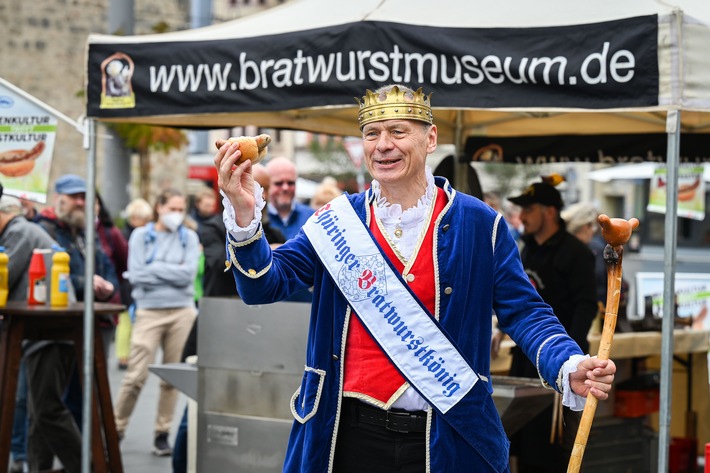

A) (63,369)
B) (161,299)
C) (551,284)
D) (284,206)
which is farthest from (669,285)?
(161,299)

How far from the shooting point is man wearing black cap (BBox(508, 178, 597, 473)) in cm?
658

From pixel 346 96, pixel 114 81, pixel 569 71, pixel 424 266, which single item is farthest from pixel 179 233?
pixel 424 266

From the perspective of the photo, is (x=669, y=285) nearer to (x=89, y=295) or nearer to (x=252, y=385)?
(x=252, y=385)

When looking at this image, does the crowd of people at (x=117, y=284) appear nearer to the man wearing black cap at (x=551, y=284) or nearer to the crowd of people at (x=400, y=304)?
the man wearing black cap at (x=551, y=284)

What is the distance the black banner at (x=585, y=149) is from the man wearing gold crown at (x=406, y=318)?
4.20m

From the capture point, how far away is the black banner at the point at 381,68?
4.74 meters

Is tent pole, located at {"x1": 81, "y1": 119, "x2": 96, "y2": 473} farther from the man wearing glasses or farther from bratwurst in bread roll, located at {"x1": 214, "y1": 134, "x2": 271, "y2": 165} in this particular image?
bratwurst in bread roll, located at {"x1": 214, "y1": 134, "x2": 271, "y2": 165}

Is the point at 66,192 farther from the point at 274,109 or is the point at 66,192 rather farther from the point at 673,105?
the point at 673,105

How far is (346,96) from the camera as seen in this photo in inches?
206

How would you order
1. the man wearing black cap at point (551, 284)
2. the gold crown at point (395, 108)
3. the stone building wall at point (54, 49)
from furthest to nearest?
1. the stone building wall at point (54, 49)
2. the man wearing black cap at point (551, 284)
3. the gold crown at point (395, 108)

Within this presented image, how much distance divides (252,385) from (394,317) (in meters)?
2.50

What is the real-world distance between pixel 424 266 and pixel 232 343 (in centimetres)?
253

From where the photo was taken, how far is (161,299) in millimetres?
9016

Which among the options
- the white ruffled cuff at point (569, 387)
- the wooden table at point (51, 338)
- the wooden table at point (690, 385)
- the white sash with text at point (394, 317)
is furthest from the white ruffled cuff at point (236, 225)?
the wooden table at point (690, 385)
